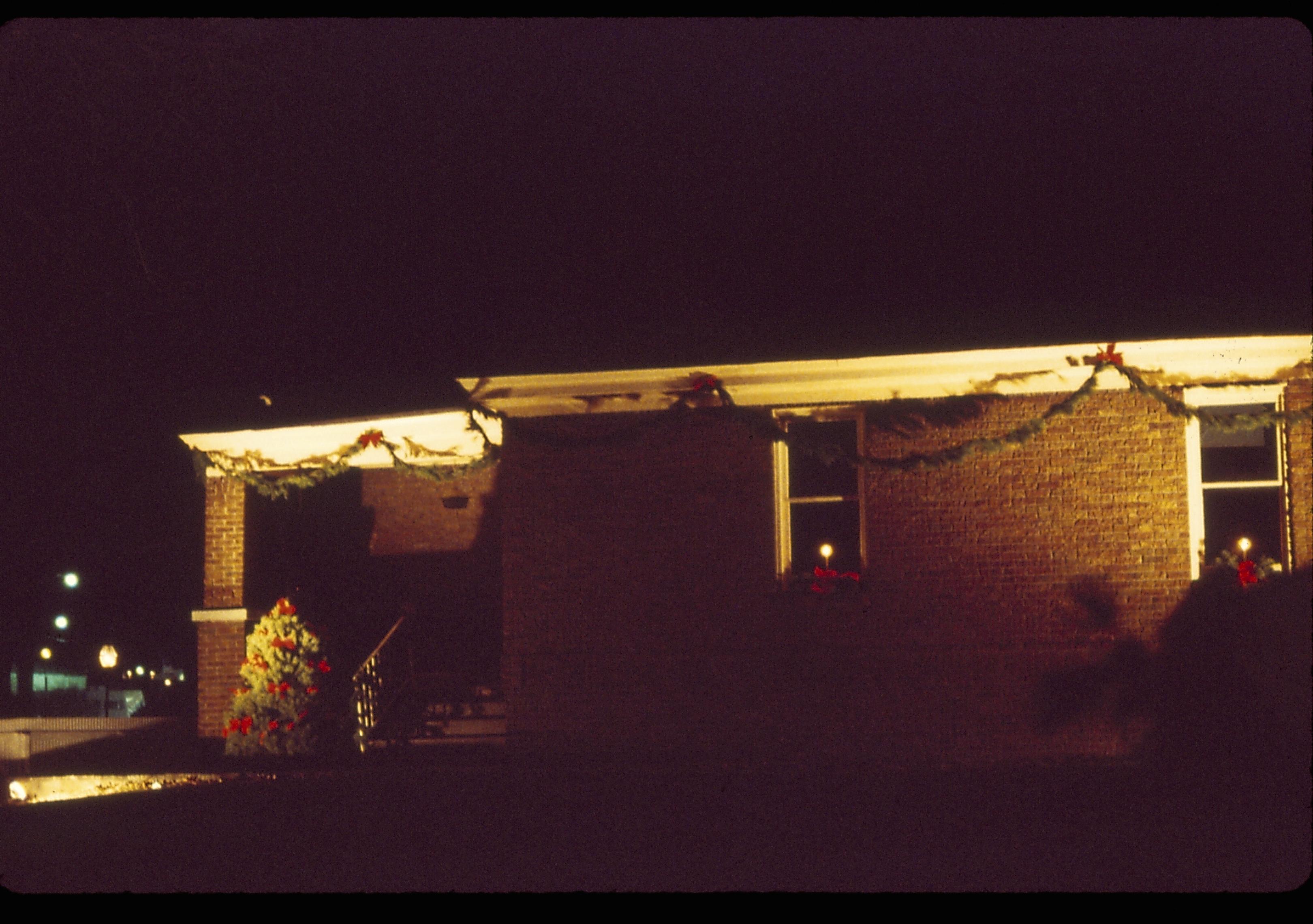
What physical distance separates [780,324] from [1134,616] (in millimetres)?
3995

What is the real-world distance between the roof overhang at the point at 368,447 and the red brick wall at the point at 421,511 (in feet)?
6.04

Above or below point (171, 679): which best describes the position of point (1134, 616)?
above

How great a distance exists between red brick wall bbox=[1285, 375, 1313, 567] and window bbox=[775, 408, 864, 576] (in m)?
3.64

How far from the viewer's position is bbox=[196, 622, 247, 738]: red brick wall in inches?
491

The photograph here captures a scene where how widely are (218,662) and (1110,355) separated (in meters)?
9.66

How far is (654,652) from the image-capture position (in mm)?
10383

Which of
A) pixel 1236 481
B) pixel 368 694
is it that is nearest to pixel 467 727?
pixel 368 694

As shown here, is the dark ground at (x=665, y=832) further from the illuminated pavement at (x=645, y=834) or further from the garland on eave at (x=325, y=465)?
the garland on eave at (x=325, y=465)

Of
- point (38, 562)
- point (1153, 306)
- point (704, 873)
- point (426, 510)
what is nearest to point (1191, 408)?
point (1153, 306)

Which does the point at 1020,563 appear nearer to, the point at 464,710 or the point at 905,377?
the point at 905,377

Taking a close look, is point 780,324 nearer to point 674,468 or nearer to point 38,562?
point 674,468

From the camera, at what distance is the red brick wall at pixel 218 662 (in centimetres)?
1246

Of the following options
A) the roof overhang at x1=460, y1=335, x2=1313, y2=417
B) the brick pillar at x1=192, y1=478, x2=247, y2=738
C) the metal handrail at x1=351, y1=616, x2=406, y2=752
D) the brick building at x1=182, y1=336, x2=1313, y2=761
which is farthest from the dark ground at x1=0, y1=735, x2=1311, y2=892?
the roof overhang at x1=460, y1=335, x2=1313, y2=417

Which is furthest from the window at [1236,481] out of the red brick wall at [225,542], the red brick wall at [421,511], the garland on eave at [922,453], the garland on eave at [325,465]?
the red brick wall at [225,542]
